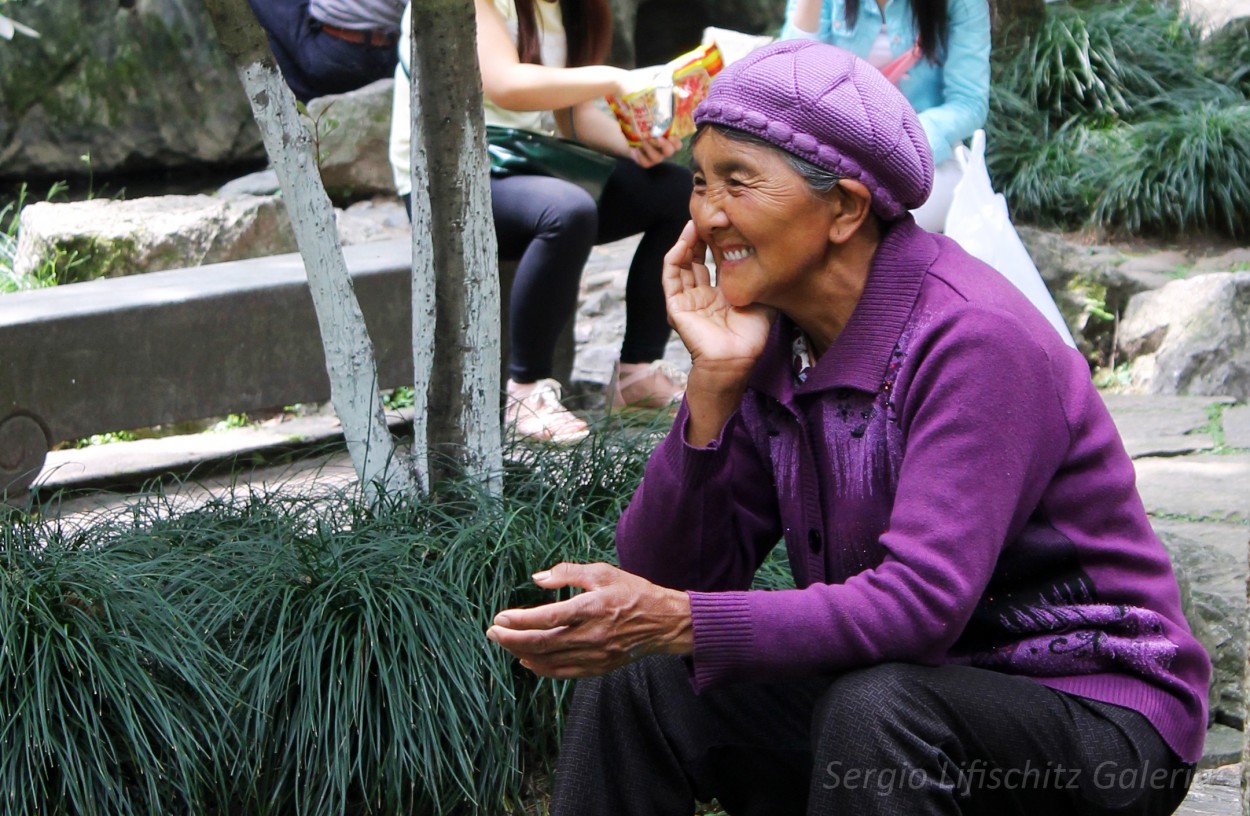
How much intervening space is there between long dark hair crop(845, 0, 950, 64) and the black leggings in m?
0.73

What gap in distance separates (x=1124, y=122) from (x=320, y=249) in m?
7.22

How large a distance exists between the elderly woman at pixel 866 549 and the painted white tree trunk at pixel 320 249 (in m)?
1.18

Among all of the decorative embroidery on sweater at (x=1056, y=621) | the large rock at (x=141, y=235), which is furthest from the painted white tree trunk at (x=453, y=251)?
the large rock at (x=141, y=235)

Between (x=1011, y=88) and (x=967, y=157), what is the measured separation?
5.47 meters

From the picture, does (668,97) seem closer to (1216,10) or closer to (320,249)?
(320,249)

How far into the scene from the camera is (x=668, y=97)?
392 centimetres

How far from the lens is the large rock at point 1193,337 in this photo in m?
5.82

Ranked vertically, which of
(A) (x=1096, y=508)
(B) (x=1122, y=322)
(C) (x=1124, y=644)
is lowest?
(B) (x=1122, y=322)

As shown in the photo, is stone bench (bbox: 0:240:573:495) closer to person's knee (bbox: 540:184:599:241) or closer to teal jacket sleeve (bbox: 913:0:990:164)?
person's knee (bbox: 540:184:599:241)

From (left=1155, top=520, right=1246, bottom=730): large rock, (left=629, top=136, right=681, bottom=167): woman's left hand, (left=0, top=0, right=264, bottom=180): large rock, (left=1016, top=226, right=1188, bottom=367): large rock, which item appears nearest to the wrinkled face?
(left=1155, top=520, right=1246, bottom=730): large rock

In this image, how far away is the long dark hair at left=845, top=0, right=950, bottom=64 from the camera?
416 cm

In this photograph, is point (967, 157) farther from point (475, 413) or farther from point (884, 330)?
point (884, 330)

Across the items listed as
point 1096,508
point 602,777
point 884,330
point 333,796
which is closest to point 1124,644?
point 1096,508

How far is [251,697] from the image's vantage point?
2611 mm
